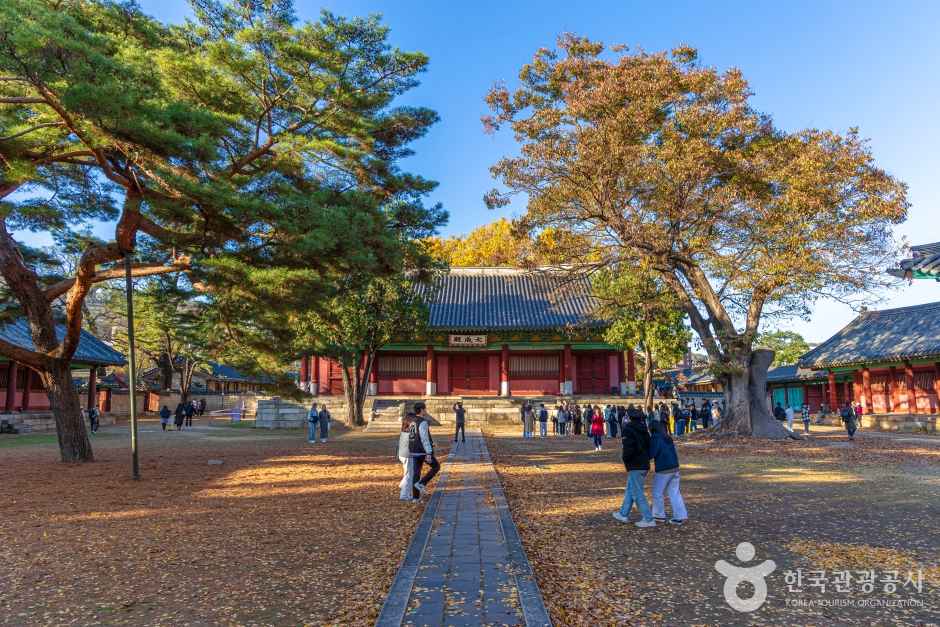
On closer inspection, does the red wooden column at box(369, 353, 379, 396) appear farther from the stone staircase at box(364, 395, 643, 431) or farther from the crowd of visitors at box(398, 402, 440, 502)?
the crowd of visitors at box(398, 402, 440, 502)

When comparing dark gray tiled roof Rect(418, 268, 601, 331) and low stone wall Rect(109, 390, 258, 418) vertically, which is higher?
dark gray tiled roof Rect(418, 268, 601, 331)

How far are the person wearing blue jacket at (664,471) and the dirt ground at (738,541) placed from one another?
9.6 inches

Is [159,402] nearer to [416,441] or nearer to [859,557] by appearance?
[416,441]

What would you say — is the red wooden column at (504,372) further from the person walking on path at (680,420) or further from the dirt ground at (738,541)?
the dirt ground at (738,541)

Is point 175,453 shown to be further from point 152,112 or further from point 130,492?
point 152,112

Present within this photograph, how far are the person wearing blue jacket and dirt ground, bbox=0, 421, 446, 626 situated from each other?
3.17m

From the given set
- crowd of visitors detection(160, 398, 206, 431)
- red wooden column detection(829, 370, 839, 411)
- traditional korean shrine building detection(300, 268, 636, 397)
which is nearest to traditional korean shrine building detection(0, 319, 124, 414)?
crowd of visitors detection(160, 398, 206, 431)

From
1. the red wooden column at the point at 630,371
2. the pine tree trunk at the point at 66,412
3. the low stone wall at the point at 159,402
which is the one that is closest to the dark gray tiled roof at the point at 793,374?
the red wooden column at the point at 630,371

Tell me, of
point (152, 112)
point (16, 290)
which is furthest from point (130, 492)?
point (152, 112)

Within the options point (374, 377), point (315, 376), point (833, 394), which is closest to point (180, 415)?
point (315, 376)

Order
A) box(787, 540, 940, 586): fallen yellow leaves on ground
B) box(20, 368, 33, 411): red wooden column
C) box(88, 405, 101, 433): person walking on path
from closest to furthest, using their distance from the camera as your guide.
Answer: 1. box(787, 540, 940, 586): fallen yellow leaves on ground
2. box(88, 405, 101, 433): person walking on path
3. box(20, 368, 33, 411): red wooden column

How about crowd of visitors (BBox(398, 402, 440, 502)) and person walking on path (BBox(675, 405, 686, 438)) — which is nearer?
crowd of visitors (BBox(398, 402, 440, 502))

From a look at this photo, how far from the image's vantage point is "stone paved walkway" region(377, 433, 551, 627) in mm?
4129

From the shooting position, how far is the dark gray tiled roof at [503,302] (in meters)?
32.2
